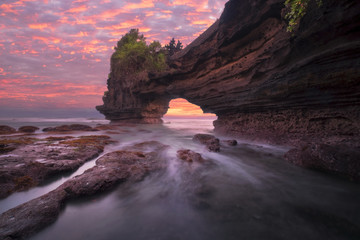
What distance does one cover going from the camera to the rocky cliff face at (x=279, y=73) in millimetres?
5023

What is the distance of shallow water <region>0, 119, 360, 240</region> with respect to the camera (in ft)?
7.06

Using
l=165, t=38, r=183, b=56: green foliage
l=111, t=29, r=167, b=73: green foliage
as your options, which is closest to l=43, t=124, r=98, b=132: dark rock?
l=111, t=29, r=167, b=73: green foliage

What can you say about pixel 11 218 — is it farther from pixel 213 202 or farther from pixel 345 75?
pixel 345 75

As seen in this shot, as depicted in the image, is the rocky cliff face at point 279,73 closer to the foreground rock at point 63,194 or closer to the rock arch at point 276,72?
the rock arch at point 276,72

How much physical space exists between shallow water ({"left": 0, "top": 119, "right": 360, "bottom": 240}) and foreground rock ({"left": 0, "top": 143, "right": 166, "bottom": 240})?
0.52 feet

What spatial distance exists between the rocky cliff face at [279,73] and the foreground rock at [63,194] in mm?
6771

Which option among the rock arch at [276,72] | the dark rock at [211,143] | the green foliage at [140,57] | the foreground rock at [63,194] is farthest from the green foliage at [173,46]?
the foreground rock at [63,194]

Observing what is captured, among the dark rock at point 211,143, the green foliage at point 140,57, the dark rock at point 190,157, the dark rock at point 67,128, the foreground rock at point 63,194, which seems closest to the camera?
the foreground rock at point 63,194

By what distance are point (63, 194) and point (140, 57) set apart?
2724 centimetres

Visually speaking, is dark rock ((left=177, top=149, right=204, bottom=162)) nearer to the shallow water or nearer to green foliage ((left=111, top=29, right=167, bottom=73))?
the shallow water

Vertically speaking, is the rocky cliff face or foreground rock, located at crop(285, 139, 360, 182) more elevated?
the rocky cliff face

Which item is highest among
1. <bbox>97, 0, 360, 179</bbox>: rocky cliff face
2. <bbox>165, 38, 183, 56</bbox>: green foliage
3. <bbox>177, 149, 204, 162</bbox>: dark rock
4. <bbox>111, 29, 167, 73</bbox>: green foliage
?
<bbox>165, 38, 183, 56</bbox>: green foliage

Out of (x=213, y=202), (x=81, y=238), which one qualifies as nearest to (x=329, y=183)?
(x=213, y=202)

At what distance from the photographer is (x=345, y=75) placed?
492 cm
